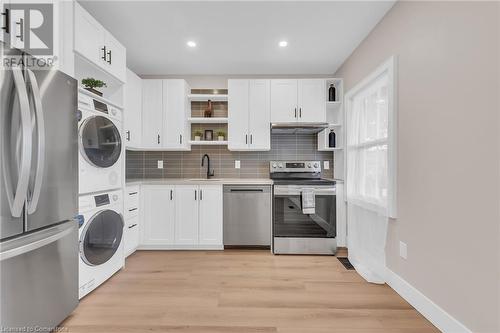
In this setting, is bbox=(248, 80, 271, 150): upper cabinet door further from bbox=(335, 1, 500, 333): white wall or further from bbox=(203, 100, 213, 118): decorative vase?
bbox=(335, 1, 500, 333): white wall

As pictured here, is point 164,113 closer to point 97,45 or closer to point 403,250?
point 97,45

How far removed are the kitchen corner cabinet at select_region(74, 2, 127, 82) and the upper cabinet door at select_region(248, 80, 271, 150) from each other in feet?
5.42

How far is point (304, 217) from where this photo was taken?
321 centimetres

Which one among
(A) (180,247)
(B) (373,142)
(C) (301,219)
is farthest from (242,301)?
(B) (373,142)

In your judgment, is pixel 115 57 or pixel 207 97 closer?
pixel 115 57

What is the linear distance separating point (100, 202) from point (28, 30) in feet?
4.37

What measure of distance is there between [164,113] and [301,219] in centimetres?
236

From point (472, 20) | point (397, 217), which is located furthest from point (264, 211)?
point (472, 20)

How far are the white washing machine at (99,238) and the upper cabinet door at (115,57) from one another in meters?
1.20

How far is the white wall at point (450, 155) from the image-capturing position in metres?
1.36

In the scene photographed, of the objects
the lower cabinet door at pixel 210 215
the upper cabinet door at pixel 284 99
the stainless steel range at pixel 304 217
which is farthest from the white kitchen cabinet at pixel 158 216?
the upper cabinet door at pixel 284 99

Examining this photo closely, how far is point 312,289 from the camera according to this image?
7.44ft

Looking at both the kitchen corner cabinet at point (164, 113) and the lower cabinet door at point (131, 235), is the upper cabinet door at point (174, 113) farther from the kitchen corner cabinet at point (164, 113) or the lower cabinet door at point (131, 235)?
the lower cabinet door at point (131, 235)

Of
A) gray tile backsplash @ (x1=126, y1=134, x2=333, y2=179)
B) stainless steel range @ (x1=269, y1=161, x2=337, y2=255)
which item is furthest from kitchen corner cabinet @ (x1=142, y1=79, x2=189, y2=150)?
stainless steel range @ (x1=269, y1=161, x2=337, y2=255)
